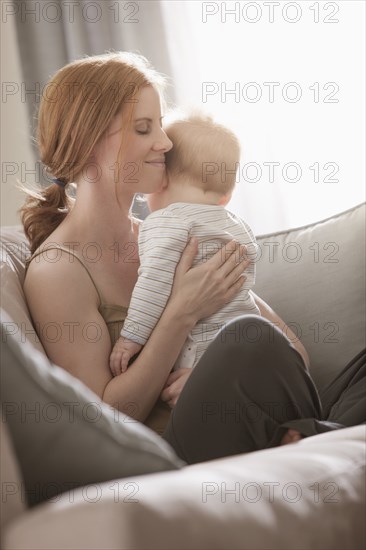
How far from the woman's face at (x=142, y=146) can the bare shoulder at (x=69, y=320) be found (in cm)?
25

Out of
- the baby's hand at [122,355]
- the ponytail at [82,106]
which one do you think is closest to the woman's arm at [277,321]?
the baby's hand at [122,355]

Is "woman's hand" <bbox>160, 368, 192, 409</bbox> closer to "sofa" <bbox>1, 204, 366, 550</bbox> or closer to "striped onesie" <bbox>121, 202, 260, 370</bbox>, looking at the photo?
"striped onesie" <bbox>121, 202, 260, 370</bbox>

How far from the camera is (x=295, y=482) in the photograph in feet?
2.31

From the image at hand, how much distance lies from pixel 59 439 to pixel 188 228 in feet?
3.39

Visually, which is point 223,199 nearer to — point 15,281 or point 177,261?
point 177,261

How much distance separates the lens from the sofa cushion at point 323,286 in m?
1.87

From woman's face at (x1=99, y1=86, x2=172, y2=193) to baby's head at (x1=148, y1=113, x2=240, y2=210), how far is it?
0.04 meters

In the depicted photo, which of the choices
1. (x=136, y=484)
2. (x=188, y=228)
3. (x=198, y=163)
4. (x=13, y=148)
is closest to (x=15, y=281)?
(x=188, y=228)

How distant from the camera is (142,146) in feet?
5.92

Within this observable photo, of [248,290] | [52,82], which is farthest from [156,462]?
[52,82]

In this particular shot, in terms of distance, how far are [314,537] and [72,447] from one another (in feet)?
0.71

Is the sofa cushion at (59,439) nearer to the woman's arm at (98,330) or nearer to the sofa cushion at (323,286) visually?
the woman's arm at (98,330)

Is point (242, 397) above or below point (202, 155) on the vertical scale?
below

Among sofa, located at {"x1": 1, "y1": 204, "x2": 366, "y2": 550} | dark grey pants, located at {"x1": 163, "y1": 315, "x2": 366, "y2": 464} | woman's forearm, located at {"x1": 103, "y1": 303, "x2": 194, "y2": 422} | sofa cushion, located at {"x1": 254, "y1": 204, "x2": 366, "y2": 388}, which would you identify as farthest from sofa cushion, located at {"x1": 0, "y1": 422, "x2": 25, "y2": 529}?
sofa cushion, located at {"x1": 254, "y1": 204, "x2": 366, "y2": 388}
